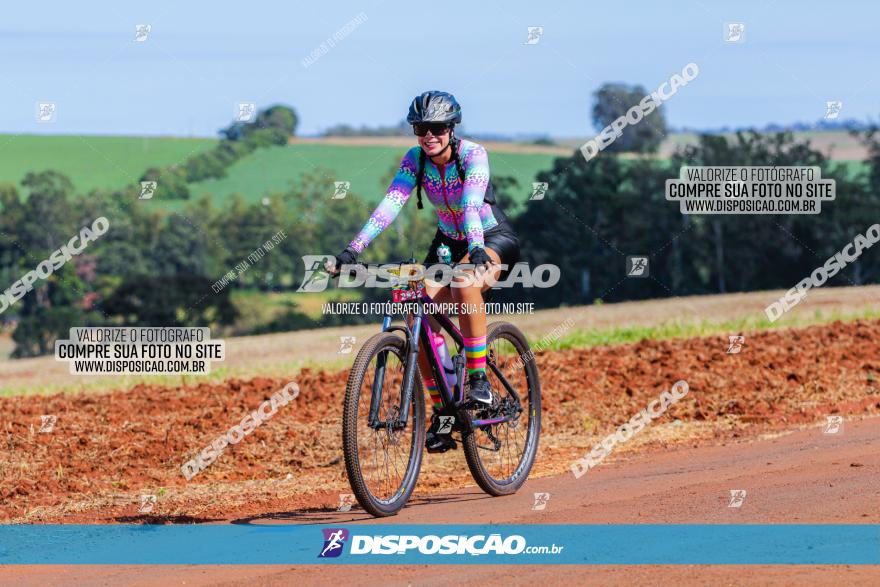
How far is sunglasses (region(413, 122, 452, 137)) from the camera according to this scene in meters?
8.76

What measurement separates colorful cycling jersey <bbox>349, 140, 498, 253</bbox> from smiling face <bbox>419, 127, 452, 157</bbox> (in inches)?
5.9

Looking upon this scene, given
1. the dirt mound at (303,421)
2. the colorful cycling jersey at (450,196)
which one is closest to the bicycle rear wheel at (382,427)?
the colorful cycling jersey at (450,196)

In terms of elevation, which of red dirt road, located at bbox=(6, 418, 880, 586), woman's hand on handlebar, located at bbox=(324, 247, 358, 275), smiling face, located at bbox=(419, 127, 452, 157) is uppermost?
smiling face, located at bbox=(419, 127, 452, 157)

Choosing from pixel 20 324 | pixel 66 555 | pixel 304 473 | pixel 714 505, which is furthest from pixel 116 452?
pixel 20 324

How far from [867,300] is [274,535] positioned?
863 inches

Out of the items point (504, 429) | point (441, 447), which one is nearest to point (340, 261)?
point (441, 447)

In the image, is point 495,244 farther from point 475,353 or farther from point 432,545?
point 432,545

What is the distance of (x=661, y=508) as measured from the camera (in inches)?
333

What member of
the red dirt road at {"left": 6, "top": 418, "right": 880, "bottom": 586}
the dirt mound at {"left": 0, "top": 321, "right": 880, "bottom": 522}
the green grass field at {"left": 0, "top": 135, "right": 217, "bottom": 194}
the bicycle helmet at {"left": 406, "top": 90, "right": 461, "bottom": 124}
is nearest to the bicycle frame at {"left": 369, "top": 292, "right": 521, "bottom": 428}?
the red dirt road at {"left": 6, "top": 418, "right": 880, "bottom": 586}

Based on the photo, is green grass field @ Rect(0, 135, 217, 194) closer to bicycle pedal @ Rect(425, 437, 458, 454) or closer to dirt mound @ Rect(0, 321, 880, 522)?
dirt mound @ Rect(0, 321, 880, 522)

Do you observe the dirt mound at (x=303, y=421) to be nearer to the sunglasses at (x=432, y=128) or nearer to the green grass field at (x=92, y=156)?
the sunglasses at (x=432, y=128)

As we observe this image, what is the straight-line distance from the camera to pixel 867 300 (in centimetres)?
2767

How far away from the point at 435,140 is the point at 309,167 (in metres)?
70.1
